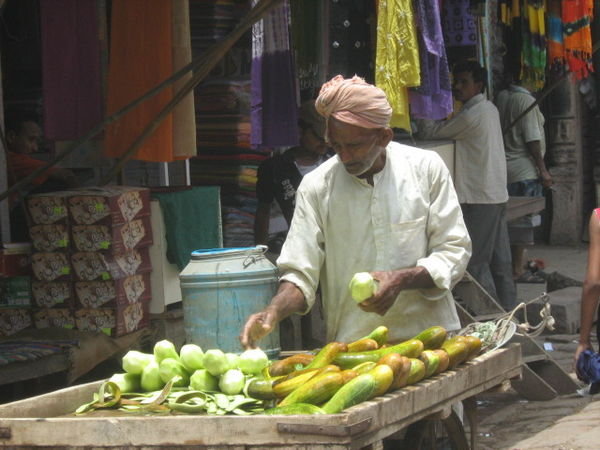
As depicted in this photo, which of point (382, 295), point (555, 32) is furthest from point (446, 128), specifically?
point (382, 295)

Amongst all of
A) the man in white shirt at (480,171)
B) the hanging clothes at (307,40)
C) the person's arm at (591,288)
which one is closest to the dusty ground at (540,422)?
the person's arm at (591,288)

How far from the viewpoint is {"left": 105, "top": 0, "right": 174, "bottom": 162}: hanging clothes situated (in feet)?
19.8

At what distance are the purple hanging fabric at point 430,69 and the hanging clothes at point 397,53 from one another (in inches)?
8.3

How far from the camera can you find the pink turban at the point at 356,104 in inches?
162

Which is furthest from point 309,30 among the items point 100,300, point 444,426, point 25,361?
point 444,426

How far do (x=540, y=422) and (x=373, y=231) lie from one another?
2.90 m

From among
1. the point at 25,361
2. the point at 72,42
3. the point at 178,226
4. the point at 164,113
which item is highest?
the point at 72,42

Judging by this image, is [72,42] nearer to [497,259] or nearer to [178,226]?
[178,226]

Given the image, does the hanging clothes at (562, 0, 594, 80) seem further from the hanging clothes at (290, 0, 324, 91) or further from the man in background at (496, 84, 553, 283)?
the hanging clothes at (290, 0, 324, 91)

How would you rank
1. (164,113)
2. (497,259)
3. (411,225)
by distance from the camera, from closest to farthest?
1. (411,225)
2. (164,113)
3. (497,259)

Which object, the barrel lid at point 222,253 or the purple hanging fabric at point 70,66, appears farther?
the purple hanging fabric at point 70,66

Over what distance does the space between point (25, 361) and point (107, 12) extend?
2582mm

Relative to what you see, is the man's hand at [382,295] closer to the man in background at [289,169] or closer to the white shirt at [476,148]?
the man in background at [289,169]

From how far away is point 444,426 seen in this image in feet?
15.4
